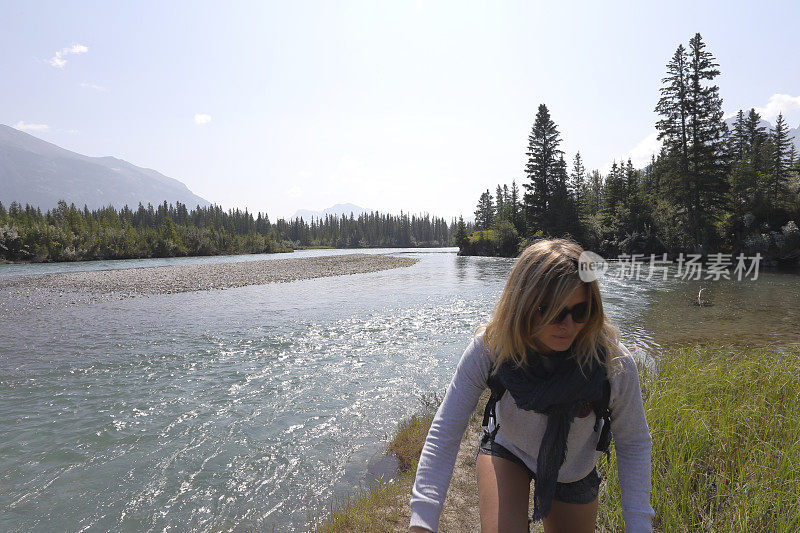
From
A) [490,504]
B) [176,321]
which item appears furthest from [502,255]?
[490,504]

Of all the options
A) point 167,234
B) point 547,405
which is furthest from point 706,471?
point 167,234

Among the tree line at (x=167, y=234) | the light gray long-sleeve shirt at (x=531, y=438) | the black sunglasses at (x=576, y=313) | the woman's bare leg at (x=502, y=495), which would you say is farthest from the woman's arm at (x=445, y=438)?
the tree line at (x=167, y=234)

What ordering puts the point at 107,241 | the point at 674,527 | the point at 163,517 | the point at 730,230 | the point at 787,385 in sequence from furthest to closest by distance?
the point at 107,241 → the point at 730,230 → the point at 787,385 → the point at 163,517 → the point at 674,527

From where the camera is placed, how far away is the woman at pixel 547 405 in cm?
173

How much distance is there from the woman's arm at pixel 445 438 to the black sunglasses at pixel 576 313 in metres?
0.40

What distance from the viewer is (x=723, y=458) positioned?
341cm

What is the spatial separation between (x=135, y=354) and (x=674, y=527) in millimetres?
11806

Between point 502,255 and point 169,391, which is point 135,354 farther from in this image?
point 502,255

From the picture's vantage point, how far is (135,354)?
32.9ft

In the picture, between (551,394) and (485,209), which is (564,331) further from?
(485,209)

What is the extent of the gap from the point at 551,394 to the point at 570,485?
0.65m

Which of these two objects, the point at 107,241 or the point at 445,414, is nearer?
the point at 445,414

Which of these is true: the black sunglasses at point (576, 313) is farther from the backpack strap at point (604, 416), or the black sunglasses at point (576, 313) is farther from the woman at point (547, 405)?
the backpack strap at point (604, 416)

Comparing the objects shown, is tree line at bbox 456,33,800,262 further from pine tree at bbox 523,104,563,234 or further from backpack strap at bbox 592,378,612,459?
backpack strap at bbox 592,378,612,459
